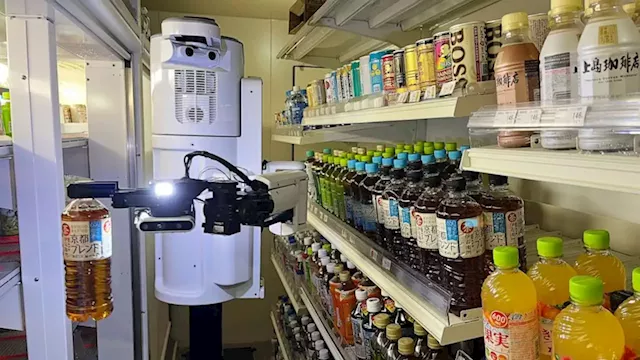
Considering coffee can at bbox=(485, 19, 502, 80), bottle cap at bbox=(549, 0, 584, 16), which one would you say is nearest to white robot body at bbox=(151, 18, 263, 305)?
coffee can at bbox=(485, 19, 502, 80)

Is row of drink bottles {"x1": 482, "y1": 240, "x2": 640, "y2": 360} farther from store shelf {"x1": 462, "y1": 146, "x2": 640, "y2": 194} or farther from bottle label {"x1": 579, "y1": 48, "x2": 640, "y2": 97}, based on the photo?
bottle label {"x1": 579, "y1": 48, "x2": 640, "y2": 97}

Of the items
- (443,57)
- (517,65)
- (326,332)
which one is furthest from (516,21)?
(326,332)

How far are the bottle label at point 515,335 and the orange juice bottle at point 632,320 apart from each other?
0.15 m

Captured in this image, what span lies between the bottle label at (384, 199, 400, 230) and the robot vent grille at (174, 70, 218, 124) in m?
0.88

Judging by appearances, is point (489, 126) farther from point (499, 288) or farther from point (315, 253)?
point (315, 253)

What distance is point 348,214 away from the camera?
2096 mm

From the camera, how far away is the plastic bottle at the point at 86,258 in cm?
139

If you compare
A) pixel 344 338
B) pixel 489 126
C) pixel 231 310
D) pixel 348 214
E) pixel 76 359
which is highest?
pixel 489 126

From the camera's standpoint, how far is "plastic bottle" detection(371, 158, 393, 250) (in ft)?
5.42

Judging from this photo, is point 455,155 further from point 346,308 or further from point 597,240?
point 346,308

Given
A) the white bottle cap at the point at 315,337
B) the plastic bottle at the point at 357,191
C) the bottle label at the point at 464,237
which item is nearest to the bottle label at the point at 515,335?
the bottle label at the point at 464,237

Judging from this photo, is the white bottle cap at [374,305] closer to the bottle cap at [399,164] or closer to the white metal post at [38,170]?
the bottle cap at [399,164]

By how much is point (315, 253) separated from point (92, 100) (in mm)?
1380

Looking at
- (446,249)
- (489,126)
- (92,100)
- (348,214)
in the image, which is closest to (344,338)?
(348,214)
